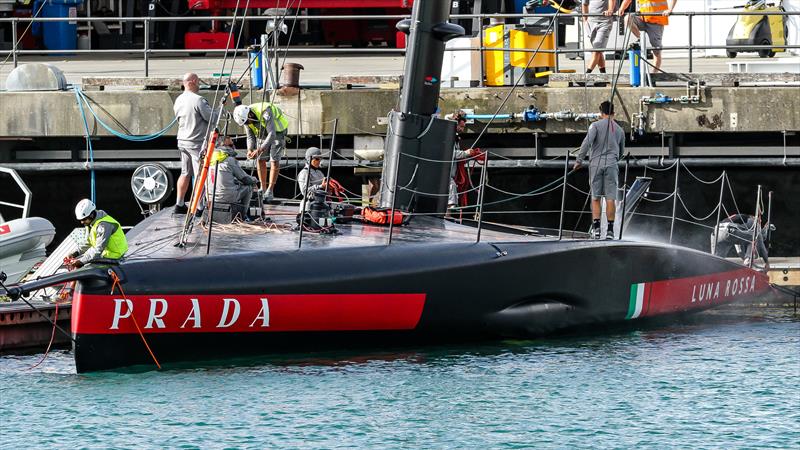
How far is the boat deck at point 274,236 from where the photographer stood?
524 inches

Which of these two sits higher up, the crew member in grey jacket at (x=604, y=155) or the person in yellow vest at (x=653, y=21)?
the person in yellow vest at (x=653, y=21)

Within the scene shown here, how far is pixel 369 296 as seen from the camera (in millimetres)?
13203

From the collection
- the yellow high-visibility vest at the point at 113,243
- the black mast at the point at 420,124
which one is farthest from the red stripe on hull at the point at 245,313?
the black mast at the point at 420,124

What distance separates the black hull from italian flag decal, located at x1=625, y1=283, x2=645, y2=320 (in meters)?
0.02

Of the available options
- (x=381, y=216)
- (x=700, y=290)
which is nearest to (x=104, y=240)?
(x=381, y=216)

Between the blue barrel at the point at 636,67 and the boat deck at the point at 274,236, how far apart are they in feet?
14.6

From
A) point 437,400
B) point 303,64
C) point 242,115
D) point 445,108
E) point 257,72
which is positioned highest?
point 303,64

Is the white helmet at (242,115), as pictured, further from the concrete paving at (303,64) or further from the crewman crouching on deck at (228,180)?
the concrete paving at (303,64)

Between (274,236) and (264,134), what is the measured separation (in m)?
3.03

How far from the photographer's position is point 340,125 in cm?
1881

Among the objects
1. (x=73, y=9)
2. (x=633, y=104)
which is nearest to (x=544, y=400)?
(x=633, y=104)

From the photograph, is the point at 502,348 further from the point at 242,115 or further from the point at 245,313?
the point at 242,115

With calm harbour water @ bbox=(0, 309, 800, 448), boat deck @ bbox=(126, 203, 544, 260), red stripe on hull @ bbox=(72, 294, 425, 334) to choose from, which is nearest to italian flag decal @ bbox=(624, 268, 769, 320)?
calm harbour water @ bbox=(0, 309, 800, 448)

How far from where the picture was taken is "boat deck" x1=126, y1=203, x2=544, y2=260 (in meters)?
13.3
